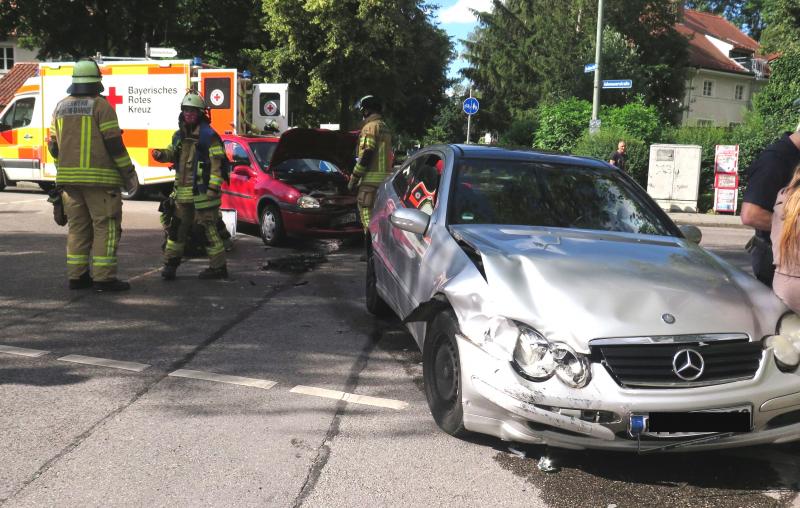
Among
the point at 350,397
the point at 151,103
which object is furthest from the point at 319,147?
the point at 350,397

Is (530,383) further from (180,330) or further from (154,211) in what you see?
(154,211)

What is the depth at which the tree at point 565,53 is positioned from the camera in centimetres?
3609

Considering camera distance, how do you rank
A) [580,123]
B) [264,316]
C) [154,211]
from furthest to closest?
1. [580,123]
2. [154,211]
3. [264,316]

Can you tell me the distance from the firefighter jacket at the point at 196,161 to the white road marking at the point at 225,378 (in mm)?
3164

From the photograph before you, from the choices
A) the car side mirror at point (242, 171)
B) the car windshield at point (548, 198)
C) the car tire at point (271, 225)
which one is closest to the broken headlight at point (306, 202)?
the car tire at point (271, 225)

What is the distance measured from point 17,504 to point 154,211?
12.2m

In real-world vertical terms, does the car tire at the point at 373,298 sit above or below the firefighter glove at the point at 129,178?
below

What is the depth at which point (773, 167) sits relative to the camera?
163 inches

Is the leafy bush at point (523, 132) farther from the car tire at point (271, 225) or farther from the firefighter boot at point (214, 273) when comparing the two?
the firefighter boot at point (214, 273)

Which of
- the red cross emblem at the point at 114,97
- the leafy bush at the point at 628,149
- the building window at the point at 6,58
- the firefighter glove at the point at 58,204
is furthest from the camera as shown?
the building window at the point at 6,58

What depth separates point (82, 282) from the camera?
23.5 feet

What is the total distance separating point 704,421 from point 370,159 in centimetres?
626

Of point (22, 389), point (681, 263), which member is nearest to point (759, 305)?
point (681, 263)

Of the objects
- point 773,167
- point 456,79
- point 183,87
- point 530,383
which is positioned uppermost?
point 456,79
